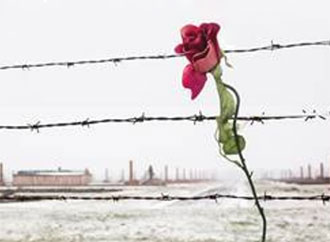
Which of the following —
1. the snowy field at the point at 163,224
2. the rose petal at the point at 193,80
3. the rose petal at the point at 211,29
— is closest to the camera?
the rose petal at the point at 211,29

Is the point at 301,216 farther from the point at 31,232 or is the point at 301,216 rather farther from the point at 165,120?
the point at 165,120

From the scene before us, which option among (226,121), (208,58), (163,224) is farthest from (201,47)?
(163,224)

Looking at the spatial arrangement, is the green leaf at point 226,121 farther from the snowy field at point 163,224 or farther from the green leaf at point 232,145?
the snowy field at point 163,224

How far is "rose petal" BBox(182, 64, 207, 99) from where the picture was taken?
3055 mm

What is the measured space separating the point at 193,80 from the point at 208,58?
12cm

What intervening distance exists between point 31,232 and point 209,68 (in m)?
8.30

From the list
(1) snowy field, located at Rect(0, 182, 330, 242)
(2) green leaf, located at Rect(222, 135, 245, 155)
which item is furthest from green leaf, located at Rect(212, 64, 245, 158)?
(1) snowy field, located at Rect(0, 182, 330, 242)

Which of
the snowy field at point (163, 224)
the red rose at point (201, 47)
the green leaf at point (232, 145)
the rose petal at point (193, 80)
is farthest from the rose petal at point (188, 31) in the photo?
the snowy field at point (163, 224)

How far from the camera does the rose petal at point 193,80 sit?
10.0 ft

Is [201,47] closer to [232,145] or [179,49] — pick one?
[179,49]

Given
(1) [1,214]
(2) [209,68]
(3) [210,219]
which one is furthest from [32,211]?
(2) [209,68]

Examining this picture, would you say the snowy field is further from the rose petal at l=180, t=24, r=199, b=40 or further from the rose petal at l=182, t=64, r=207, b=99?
the rose petal at l=180, t=24, r=199, b=40

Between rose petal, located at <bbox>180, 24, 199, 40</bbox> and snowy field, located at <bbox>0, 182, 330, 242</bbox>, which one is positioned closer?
rose petal, located at <bbox>180, 24, 199, 40</bbox>

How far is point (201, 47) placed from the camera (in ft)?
9.80
